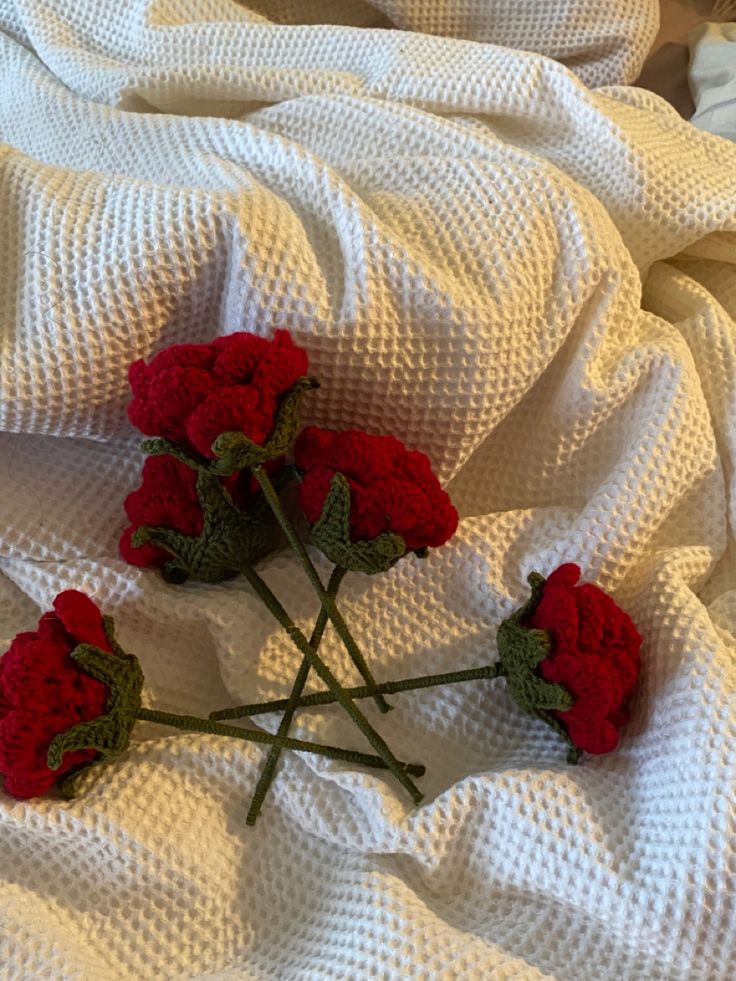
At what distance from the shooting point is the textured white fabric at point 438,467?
1.78 feet

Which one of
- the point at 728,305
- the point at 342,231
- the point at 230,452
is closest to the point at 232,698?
the point at 230,452

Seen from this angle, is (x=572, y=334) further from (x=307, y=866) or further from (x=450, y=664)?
(x=307, y=866)

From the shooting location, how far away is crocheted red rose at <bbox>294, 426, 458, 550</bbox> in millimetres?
533

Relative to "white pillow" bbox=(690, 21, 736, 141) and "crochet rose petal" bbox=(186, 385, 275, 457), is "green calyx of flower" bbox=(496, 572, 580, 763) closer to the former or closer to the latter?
"crochet rose petal" bbox=(186, 385, 275, 457)

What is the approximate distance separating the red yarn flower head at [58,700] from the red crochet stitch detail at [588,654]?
0.90 feet

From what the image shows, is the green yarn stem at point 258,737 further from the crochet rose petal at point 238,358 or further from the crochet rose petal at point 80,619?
the crochet rose petal at point 238,358

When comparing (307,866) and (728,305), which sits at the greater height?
(728,305)

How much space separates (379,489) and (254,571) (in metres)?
0.14

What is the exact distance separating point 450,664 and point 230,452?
0.85ft

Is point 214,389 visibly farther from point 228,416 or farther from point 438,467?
point 438,467

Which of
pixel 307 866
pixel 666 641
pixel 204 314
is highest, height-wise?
pixel 204 314

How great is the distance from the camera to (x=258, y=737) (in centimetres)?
58

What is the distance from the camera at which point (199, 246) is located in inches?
23.4

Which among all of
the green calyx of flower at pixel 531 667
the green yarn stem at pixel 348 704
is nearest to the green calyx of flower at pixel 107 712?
the green yarn stem at pixel 348 704
